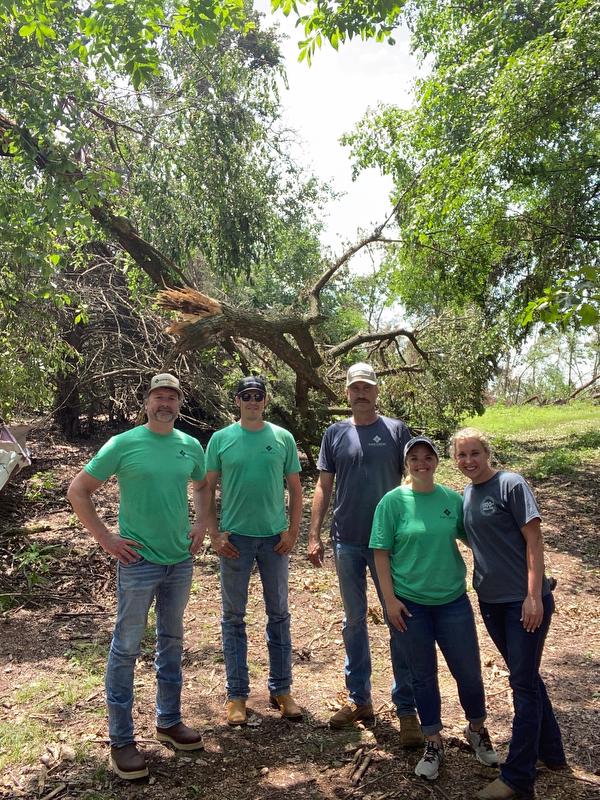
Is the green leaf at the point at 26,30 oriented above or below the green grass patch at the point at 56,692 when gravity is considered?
above

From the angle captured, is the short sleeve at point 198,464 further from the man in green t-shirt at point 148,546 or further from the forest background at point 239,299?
the forest background at point 239,299

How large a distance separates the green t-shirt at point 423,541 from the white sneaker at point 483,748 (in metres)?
0.69

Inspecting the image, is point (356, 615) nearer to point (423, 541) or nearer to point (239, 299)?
point (423, 541)

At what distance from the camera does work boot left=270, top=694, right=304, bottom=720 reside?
3752 mm

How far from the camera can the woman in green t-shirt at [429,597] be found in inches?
122

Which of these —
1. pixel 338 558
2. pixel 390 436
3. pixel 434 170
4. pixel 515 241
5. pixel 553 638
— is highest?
pixel 434 170

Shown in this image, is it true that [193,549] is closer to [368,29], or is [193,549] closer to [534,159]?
[368,29]

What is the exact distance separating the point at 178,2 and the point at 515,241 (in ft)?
22.7

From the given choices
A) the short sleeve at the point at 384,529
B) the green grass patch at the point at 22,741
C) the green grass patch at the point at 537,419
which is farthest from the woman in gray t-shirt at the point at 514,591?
the green grass patch at the point at 537,419

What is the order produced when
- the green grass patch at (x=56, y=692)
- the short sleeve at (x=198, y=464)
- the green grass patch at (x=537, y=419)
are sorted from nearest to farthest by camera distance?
1. the short sleeve at (x=198, y=464)
2. the green grass patch at (x=56, y=692)
3. the green grass patch at (x=537, y=419)

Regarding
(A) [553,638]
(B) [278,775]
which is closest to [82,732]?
(B) [278,775]

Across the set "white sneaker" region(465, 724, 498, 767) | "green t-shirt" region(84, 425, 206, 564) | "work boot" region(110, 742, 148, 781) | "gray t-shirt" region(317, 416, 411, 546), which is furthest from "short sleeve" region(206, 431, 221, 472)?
"white sneaker" region(465, 724, 498, 767)

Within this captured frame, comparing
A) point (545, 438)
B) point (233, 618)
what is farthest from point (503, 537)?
point (545, 438)

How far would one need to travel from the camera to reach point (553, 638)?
17.3ft
